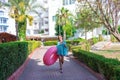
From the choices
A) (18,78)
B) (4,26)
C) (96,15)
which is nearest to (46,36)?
(4,26)

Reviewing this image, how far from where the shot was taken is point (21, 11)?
1721 inches

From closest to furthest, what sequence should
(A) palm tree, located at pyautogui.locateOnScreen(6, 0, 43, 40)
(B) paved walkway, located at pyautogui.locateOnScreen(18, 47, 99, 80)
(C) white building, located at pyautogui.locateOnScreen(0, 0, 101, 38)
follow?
(B) paved walkway, located at pyautogui.locateOnScreen(18, 47, 99, 80), (A) palm tree, located at pyautogui.locateOnScreen(6, 0, 43, 40), (C) white building, located at pyautogui.locateOnScreen(0, 0, 101, 38)

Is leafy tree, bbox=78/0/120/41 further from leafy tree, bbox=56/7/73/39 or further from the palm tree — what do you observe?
leafy tree, bbox=56/7/73/39

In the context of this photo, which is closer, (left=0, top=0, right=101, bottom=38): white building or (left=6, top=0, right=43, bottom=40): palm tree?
(left=6, top=0, right=43, bottom=40): palm tree

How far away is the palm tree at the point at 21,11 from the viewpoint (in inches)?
1611

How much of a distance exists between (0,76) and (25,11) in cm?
3486

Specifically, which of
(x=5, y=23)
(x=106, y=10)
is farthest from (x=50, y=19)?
(x=106, y=10)

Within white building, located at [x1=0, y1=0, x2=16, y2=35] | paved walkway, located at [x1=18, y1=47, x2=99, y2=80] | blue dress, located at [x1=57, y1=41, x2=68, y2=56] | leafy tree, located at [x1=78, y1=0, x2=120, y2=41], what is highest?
white building, located at [x1=0, y1=0, x2=16, y2=35]

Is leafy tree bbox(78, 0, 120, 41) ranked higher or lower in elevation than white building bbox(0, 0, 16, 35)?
lower

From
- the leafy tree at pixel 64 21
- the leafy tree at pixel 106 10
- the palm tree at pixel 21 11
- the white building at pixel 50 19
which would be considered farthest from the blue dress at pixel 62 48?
the leafy tree at pixel 64 21

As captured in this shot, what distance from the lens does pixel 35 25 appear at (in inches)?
4289

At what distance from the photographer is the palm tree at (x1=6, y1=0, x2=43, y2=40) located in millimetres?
40912

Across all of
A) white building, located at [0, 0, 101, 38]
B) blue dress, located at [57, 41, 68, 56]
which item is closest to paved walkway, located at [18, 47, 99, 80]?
blue dress, located at [57, 41, 68, 56]

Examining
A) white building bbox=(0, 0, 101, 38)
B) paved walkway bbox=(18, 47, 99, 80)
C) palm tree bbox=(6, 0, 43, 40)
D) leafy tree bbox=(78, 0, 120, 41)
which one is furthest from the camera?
white building bbox=(0, 0, 101, 38)
